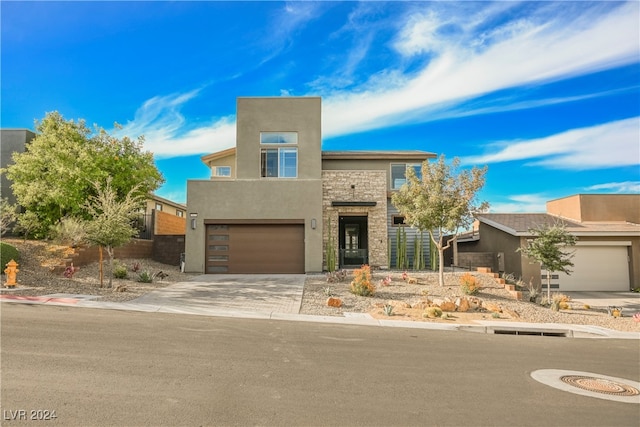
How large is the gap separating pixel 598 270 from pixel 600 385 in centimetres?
1757

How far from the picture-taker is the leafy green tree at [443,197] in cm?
1581

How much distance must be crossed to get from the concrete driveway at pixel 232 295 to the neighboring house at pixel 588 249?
9.86 m

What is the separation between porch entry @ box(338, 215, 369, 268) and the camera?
21516 millimetres

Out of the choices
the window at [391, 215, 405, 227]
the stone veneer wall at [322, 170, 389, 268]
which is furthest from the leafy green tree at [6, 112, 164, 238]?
the window at [391, 215, 405, 227]

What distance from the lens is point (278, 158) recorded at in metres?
21.8

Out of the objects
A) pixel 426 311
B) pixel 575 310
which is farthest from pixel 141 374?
pixel 575 310

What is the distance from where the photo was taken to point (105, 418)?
428 centimetres

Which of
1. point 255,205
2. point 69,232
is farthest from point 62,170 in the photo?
point 255,205

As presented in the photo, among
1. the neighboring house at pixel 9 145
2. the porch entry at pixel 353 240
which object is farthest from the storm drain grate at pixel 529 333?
the neighboring house at pixel 9 145

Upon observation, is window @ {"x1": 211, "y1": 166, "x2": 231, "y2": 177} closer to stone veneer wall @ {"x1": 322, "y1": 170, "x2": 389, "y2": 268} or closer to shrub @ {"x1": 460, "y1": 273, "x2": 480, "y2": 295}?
stone veneer wall @ {"x1": 322, "y1": 170, "x2": 389, "y2": 268}

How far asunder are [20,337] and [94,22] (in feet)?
33.4

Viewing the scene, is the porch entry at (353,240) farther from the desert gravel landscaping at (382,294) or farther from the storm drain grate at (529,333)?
the storm drain grate at (529,333)

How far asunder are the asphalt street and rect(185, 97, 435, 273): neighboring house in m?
10.4

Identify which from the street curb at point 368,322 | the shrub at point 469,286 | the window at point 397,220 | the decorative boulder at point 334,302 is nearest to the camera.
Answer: the street curb at point 368,322
